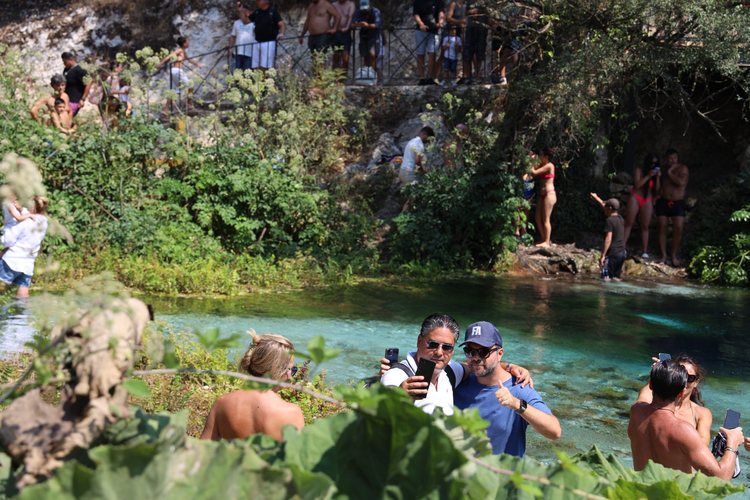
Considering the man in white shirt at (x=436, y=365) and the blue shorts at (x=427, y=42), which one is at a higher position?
the blue shorts at (x=427, y=42)

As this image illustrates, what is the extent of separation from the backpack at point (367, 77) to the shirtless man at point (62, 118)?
6448mm

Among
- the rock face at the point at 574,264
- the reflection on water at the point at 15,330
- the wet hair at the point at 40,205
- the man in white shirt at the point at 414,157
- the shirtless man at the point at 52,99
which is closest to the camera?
the reflection on water at the point at 15,330

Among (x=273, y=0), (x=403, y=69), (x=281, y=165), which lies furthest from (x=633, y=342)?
(x=273, y=0)

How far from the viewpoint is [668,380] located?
16.9ft

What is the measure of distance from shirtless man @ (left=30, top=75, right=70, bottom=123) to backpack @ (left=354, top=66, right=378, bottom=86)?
20.7 feet

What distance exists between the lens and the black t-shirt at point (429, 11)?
18891 millimetres

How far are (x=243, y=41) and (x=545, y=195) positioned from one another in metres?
7.14

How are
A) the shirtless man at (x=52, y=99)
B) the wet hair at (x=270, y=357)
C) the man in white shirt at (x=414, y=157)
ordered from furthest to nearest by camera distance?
the man in white shirt at (x=414, y=157)
the shirtless man at (x=52, y=99)
the wet hair at (x=270, y=357)

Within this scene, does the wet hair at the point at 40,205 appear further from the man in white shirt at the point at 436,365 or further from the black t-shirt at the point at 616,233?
the black t-shirt at the point at 616,233

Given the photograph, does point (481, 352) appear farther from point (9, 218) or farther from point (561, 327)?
point (9, 218)

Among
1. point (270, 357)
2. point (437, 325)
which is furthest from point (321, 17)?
point (270, 357)

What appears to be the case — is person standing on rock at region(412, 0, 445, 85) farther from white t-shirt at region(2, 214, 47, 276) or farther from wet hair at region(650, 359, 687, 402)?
wet hair at region(650, 359, 687, 402)

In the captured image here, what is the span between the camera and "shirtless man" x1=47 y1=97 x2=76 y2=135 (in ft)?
49.9

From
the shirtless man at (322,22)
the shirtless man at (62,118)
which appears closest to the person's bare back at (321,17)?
the shirtless man at (322,22)
